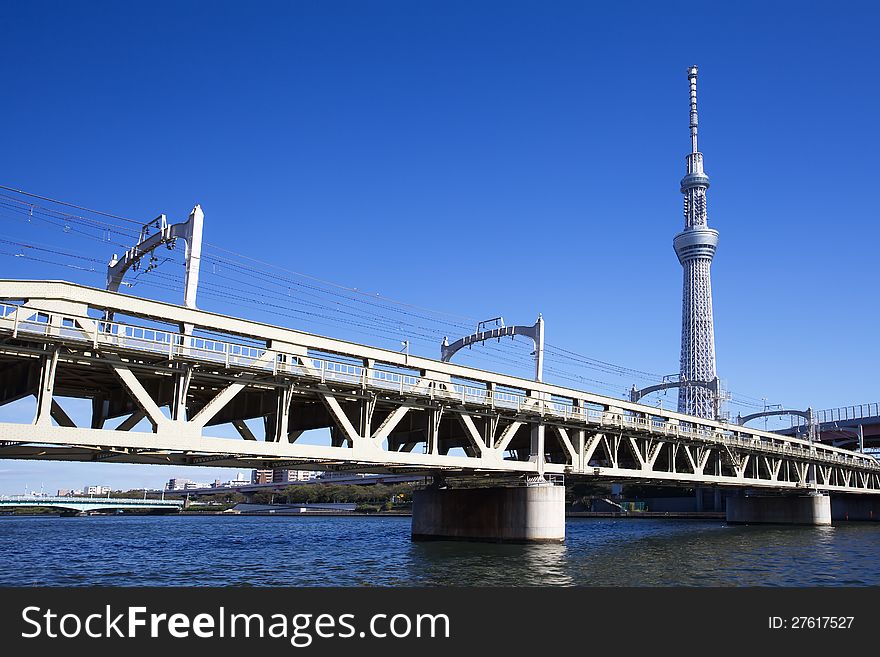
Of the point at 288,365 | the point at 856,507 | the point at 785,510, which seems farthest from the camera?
the point at 856,507

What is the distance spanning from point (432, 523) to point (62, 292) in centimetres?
4082

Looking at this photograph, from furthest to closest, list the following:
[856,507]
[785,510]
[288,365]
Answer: [856,507] < [785,510] < [288,365]

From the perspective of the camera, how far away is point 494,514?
62.2 meters

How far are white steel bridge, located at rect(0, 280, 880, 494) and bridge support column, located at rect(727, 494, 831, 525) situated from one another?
54.6 metres

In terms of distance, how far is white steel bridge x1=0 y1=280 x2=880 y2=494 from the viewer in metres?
36.1

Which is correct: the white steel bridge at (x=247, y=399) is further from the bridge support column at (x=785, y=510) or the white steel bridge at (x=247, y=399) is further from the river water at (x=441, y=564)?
the bridge support column at (x=785, y=510)

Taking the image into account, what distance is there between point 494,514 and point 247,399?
962 inches

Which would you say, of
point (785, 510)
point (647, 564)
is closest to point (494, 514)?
point (647, 564)

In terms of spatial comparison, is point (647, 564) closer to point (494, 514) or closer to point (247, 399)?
point (494, 514)

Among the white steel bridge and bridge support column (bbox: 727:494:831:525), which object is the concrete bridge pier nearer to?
bridge support column (bbox: 727:494:831:525)

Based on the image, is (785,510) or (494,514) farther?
(785,510)
